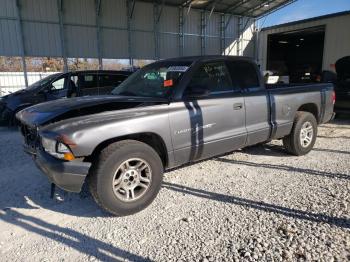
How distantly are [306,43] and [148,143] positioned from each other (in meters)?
22.6

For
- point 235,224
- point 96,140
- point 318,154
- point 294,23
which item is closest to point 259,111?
point 318,154

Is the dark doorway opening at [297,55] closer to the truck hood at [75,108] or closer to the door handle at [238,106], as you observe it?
the door handle at [238,106]

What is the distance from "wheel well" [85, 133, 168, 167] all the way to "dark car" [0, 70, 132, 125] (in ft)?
17.6

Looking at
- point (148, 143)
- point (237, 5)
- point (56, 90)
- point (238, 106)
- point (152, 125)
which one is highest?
point (237, 5)

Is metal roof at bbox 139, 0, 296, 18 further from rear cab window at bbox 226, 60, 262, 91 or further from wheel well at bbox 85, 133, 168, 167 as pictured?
wheel well at bbox 85, 133, 168, 167

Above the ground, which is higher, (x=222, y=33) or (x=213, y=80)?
(x=222, y=33)

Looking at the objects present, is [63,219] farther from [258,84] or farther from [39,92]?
[39,92]

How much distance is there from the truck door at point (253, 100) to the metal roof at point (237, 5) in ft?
54.1

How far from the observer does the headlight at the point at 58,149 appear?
3.14 m

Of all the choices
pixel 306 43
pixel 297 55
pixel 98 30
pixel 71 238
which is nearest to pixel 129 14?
pixel 98 30

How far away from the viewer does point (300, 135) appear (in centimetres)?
554

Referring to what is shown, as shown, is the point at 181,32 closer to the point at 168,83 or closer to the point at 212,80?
the point at 212,80

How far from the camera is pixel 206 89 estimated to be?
401 cm

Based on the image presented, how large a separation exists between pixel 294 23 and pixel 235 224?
46.6 feet
